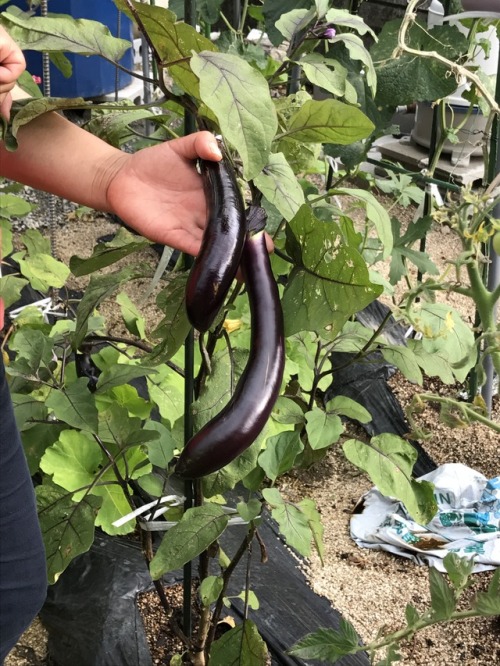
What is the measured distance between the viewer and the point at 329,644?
1032mm

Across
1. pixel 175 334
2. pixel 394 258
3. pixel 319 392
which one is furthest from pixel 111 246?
pixel 319 392

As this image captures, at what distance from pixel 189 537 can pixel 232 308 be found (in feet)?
0.90

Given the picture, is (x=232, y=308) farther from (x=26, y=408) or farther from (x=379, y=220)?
(x=26, y=408)

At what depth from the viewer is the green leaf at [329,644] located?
1021 millimetres

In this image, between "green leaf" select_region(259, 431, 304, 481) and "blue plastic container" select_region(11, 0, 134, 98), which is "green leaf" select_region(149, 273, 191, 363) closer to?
"green leaf" select_region(259, 431, 304, 481)

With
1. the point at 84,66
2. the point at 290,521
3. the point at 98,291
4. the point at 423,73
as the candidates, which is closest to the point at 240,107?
the point at 98,291

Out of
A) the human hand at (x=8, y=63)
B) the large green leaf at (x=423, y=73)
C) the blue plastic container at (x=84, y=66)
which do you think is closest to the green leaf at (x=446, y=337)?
the large green leaf at (x=423, y=73)

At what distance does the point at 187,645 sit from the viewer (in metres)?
1.20

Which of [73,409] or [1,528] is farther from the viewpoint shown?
[73,409]

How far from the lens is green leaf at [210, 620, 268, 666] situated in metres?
1.08

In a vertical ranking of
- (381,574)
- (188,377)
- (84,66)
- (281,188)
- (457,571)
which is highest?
(281,188)

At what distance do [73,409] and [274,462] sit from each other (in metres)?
0.30

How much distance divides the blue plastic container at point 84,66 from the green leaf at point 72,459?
2116 millimetres

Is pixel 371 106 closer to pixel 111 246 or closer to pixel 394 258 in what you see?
pixel 394 258
